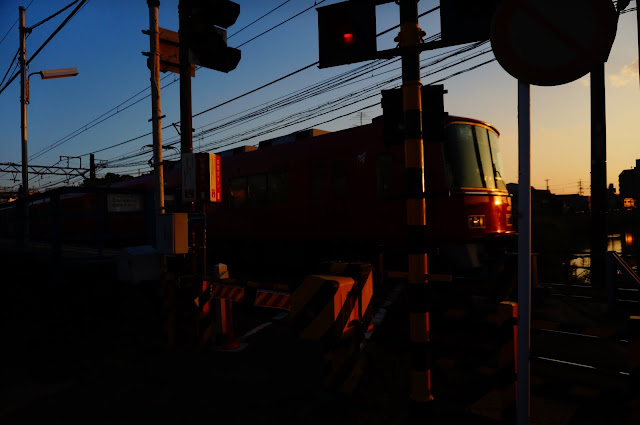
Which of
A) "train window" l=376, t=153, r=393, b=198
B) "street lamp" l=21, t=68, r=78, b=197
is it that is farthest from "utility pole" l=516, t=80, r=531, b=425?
"street lamp" l=21, t=68, r=78, b=197

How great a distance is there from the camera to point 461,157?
851 centimetres

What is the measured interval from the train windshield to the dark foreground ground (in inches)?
112

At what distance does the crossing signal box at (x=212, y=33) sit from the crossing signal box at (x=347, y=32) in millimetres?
2618

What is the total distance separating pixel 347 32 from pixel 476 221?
6.04m

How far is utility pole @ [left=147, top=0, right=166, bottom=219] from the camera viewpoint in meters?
7.51

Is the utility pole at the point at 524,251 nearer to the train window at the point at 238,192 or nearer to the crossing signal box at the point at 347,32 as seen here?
the crossing signal box at the point at 347,32

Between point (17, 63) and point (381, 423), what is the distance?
1936cm

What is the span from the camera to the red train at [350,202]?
8.31 m

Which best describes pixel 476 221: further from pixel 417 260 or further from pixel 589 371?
pixel 417 260

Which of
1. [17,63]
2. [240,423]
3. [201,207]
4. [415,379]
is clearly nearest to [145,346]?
[201,207]

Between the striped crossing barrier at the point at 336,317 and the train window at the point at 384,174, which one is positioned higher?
the train window at the point at 384,174

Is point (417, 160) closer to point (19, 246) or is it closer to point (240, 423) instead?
point (240, 423)

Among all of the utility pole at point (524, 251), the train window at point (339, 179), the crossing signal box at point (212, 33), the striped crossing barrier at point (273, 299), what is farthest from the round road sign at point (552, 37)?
the train window at point (339, 179)

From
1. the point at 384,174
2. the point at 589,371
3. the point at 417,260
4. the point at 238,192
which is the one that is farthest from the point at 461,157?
the point at 238,192
